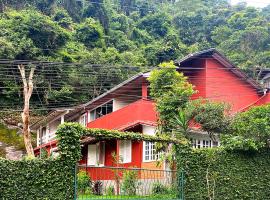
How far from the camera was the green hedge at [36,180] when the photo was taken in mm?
11641

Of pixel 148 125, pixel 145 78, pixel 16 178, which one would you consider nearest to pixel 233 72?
pixel 145 78

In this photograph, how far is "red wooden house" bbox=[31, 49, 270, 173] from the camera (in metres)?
21.1

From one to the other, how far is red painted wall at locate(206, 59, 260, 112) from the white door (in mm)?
8986

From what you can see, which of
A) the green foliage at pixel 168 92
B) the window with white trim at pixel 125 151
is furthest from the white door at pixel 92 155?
the green foliage at pixel 168 92

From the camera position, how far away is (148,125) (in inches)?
824

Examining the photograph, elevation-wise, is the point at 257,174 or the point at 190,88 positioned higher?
the point at 190,88

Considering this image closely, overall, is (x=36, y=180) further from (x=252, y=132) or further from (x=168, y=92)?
(x=168, y=92)

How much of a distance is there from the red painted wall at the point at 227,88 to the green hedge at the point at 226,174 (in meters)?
7.69

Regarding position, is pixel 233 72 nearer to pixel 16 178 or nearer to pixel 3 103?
pixel 16 178

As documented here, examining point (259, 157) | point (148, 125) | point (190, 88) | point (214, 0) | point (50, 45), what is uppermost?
point (214, 0)

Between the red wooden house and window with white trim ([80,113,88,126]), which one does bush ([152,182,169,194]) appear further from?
window with white trim ([80,113,88,126])

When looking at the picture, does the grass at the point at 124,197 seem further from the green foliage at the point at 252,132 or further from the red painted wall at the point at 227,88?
the red painted wall at the point at 227,88

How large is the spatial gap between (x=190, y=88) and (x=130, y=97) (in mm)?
7723

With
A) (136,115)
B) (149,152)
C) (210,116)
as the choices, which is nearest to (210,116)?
(210,116)
